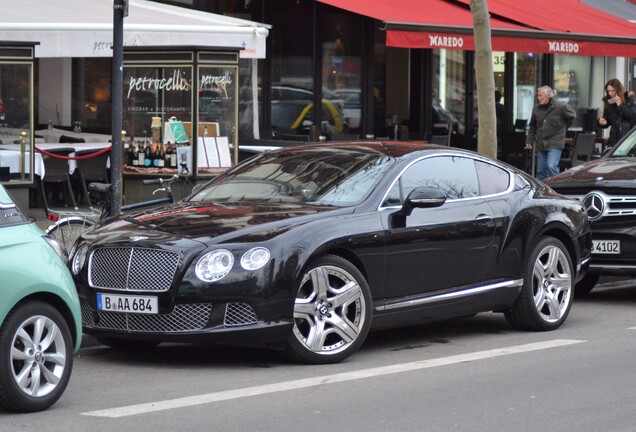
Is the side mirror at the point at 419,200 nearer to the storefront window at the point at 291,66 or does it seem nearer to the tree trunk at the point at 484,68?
the tree trunk at the point at 484,68

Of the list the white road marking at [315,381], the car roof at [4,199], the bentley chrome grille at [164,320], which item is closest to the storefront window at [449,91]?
the white road marking at [315,381]

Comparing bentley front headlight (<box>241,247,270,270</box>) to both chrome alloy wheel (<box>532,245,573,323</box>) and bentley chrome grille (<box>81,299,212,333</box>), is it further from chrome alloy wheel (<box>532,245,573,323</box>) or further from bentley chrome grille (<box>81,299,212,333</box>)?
chrome alloy wheel (<box>532,245,573,323</box>)

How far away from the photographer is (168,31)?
15922mm

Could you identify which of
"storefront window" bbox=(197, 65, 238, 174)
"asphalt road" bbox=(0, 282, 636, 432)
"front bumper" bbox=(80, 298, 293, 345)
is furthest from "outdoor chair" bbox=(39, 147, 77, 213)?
"front bumper" bbox=(80, 298, 293, 345)

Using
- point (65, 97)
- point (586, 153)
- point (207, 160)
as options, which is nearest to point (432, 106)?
point (586, 153)

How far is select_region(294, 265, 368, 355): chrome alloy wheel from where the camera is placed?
28.4 feet

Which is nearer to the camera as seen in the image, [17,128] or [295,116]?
[17,128]

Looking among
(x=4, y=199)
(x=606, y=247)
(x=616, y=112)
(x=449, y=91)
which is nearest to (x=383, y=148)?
(x=606, y=247)

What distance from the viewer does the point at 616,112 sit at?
71.0ft

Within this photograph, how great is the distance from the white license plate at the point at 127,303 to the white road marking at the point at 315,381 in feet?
3.00

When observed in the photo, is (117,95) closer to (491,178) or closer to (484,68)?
(491,178)

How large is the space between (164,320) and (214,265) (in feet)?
1.60

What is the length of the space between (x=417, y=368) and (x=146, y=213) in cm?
229

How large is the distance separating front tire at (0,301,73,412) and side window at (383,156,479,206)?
9.77ft
